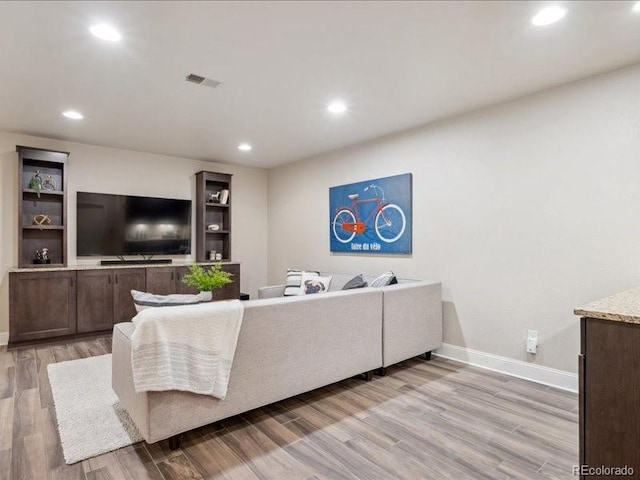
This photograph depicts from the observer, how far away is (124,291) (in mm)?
4500

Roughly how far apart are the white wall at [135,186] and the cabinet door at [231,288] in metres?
0.47

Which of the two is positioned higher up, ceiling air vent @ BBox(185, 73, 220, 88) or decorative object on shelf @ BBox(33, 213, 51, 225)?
ceiling air vent @ BBox(185, 73, 220, 88)

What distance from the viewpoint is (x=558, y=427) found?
7.31 feet

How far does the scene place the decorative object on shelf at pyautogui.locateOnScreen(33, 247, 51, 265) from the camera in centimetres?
431

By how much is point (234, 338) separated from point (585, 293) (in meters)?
2.59

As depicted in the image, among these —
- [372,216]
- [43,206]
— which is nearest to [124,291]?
[43,206]

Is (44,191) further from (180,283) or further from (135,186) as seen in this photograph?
(180,283)

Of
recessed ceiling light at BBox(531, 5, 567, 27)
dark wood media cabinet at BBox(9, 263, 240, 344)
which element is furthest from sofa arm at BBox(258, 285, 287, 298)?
recessed ceiling light at BBox(531, 5, 567, 27)

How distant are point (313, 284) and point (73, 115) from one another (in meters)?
3.05

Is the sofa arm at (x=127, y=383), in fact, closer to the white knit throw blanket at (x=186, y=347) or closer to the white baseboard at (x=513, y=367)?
the white knit throw blanket at (x=186, y=347)

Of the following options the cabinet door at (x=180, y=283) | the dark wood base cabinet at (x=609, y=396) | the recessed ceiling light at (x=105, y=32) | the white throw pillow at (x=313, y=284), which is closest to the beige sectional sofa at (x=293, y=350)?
the white throw pillow at (x=313, y=284)

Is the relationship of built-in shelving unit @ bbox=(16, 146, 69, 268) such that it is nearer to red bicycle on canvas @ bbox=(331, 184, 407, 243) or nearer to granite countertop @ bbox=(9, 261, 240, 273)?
granite countertop @ bbox=(9, 261, 240, 273)

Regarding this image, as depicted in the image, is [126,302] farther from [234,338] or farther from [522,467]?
[522,467]

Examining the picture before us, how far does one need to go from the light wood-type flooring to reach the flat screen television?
6.94 feet
